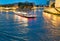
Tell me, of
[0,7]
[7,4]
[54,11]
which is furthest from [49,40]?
[0,7]

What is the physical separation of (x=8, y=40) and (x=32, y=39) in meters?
1.93

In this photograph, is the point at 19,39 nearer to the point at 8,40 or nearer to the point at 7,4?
the point at 8,40

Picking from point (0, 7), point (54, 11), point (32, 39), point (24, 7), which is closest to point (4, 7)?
point (0, 7)

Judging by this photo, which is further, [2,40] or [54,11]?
[54,11]

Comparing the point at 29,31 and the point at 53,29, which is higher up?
the point at 29,31

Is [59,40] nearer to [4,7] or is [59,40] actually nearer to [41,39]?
[41,39]

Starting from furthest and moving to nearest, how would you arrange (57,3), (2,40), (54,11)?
(57,3) < (54,11) < (2,40)

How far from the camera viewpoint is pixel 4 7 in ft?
281

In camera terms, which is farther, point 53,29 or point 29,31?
point 53,29

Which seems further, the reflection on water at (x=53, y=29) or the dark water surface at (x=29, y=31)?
the reflection on water at (x=53, y=29)

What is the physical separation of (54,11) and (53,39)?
1348 inches

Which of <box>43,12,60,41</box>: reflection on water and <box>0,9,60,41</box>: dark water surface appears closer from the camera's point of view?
<box>0,9,60,41</box>: dark water surface

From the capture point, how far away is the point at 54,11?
53688 millimetres

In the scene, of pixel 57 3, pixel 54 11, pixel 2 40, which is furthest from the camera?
pixel 57 3
